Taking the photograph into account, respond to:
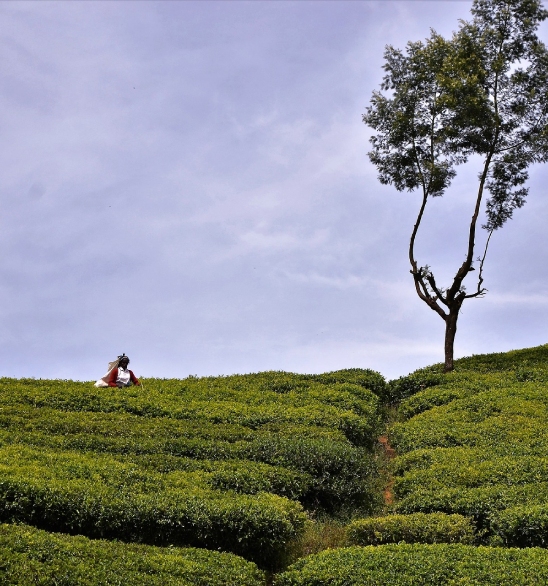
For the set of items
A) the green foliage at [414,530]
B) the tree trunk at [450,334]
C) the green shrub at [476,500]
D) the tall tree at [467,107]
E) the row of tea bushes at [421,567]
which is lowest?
the row of tea bushes at [421,567]

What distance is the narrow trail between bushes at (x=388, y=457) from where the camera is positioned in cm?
1453

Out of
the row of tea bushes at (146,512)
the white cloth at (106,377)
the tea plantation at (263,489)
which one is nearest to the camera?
the tea plantation at (263,489)

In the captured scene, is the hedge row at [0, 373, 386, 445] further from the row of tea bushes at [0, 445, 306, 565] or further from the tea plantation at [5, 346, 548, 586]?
the row of tea bushes at [0, 445, 306, 565]

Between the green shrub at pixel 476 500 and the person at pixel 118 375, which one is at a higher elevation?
the person at pixel 118 375

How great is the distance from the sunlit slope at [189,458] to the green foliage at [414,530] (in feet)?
3.73

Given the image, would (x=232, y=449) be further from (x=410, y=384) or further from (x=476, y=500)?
(x=410, y=384)

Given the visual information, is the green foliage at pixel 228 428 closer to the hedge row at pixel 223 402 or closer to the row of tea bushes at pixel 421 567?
the hedge row at pixel 223 402

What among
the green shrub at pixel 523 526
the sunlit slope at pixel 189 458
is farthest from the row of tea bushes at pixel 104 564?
the green shrub at pixel 523 526

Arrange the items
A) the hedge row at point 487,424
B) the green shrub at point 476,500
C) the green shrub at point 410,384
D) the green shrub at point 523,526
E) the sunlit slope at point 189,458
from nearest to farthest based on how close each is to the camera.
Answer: the sunlit slope at point 189,458
the green shrub at point 523,526
the green shrub at point 476,500
the hedge row at point 487,424
the green shrub at point 410,384

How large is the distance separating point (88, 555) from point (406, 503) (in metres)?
6.68

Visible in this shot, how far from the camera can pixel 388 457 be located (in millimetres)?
17859

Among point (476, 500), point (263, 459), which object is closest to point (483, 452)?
point (476, 500)

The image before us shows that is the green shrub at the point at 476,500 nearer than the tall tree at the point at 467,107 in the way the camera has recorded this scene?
Yes

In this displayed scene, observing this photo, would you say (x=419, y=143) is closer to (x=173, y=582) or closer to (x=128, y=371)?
(x=128, y=371)
